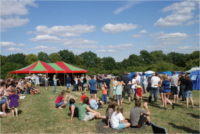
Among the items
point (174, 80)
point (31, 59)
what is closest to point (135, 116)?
point (174, 80)

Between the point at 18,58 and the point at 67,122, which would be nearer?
the point at 67,122

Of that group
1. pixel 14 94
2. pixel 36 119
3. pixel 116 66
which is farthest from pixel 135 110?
pixel 116 66

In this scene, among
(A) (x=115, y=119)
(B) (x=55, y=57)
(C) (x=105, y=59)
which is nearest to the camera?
(A) (x=115, y=119)

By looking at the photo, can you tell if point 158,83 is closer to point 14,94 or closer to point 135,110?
point 135,110

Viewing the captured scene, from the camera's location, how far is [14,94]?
6.05 m

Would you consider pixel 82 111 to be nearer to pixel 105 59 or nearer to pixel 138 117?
pixel 138 117

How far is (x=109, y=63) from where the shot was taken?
58.6 metres

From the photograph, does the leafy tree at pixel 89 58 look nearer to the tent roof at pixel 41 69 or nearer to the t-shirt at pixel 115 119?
the tent roof at pixel 41 69

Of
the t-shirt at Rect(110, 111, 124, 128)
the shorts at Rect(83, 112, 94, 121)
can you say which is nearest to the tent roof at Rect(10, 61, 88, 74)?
the shorts at Rect(83, 112, 94, 121)

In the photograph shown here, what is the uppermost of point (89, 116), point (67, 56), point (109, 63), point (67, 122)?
point (67, 56)

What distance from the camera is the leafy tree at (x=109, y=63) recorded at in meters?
58.2

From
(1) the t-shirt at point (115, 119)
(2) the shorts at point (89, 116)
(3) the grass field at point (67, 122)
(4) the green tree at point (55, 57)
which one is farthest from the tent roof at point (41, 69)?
(4) the green tree at point (55, 57)

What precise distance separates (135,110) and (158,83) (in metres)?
3.60

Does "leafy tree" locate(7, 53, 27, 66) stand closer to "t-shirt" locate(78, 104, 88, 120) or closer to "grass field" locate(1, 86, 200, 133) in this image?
"grass field" locate(1, 86, 200, 133)
